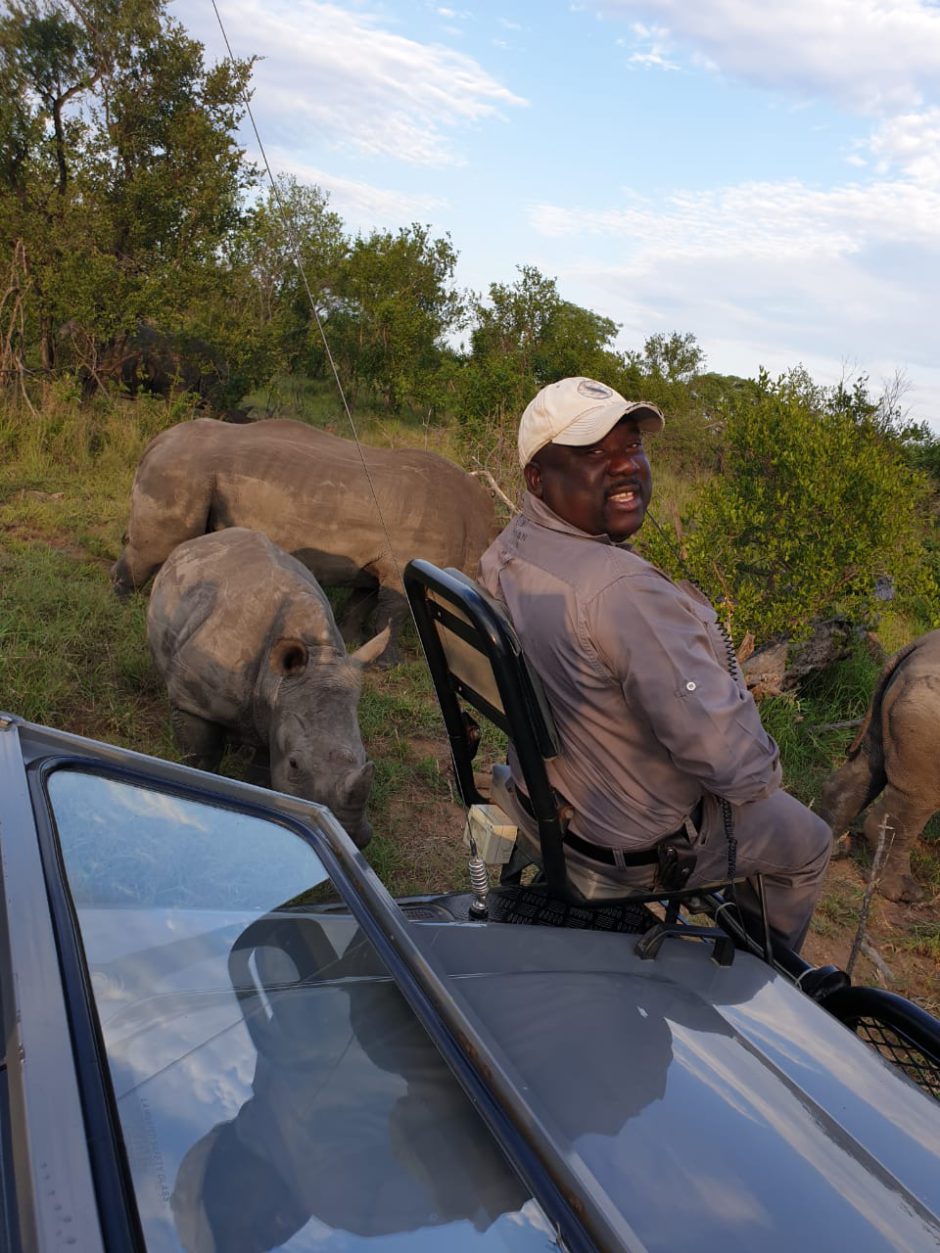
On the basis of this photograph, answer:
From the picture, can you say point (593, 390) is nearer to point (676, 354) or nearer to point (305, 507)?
point (305, 507)

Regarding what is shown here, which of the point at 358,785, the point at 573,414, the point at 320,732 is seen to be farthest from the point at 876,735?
the point at 573,414

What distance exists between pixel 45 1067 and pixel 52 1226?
0.18m

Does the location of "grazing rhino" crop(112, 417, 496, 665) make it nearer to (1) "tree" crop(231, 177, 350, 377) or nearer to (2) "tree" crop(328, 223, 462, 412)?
(1) "tree" crop(231, 177, 350, 377)

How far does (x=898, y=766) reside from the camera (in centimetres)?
541

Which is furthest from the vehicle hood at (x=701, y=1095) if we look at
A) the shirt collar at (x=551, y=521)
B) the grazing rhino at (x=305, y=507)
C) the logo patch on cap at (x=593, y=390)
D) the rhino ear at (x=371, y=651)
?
the grazing rhino at (x=305, y=507)

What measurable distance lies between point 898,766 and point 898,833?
43cm

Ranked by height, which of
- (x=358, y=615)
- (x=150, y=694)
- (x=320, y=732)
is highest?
(x=320, y=732)

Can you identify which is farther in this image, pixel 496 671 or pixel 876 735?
pixel 876 735

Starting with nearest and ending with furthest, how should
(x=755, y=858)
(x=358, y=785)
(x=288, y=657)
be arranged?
(x=755, y=858) → (x=358, y=785) → (x=288, y=657)

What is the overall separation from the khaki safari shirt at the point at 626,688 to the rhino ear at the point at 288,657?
108 inches

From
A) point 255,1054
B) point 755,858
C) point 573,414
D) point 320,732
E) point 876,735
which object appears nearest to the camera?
point 255,1054

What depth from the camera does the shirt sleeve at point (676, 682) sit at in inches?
84.9

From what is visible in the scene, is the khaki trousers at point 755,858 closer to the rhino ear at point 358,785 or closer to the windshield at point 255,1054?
the windshield at point 255,1054

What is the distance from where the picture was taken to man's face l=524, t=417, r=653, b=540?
2.40 meters
